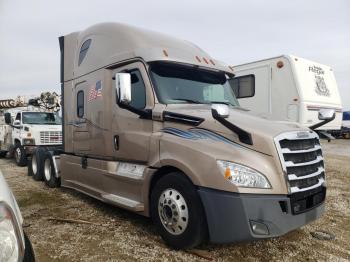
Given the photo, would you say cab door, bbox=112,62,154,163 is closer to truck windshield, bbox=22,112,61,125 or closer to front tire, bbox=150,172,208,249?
front tire, bbox=150,172,208,249

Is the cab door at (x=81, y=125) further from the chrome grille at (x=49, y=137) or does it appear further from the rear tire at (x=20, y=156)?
the rear tire at (x=20, y=156)

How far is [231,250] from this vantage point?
4.32 metres

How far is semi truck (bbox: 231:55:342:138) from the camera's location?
31.9ft

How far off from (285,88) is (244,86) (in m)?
1.46

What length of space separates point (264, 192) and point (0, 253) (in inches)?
104

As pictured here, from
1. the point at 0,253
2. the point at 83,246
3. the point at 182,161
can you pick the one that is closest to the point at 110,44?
the point at 182,161

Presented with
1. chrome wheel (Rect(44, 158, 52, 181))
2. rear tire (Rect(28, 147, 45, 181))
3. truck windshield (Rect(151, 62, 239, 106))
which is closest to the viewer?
truck windshield (Rect(151, 62, 239, 106))

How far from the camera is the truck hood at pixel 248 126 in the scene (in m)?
3.77

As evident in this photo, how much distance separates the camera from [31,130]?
12602 mm

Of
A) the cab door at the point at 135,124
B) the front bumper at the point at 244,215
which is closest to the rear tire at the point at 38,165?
the cab door at the point at 135,124

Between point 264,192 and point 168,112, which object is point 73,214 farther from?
point 264,192

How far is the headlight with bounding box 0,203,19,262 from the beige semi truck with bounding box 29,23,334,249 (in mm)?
2265

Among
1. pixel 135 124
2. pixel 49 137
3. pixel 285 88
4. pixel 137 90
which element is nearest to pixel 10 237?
pixel 135 124

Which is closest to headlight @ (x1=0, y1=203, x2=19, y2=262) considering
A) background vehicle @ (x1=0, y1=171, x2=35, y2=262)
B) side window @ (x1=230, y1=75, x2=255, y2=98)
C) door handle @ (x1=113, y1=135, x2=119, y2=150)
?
background vehicle @ (x1=0, y1=171, x2=35, y2=262)
